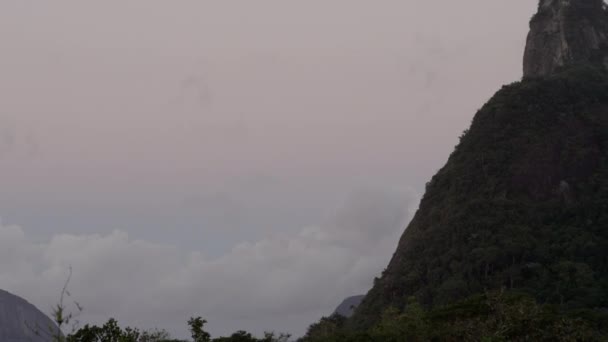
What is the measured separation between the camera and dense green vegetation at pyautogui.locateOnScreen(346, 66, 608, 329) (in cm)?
11650

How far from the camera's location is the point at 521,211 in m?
136

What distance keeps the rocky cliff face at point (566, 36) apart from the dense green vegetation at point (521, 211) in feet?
46.9

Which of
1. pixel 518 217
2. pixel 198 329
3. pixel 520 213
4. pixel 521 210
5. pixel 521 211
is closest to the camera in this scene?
pixel 198 329

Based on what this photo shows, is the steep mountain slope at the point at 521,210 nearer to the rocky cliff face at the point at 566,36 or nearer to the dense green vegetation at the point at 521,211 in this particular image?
the dense green vegetation at the point at 521,211

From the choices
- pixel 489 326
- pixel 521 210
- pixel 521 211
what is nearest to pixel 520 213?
pixel 521 211

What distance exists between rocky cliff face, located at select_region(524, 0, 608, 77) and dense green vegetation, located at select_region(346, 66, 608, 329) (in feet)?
46.9

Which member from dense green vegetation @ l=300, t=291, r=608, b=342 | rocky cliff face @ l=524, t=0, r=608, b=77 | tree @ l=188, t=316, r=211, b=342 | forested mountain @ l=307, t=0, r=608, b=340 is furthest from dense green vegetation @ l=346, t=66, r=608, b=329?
tree @ l=188, t=316, r=211, b=342

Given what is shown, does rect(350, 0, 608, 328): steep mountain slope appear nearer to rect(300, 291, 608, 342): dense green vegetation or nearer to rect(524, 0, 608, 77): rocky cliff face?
rect(524, 0, 608, 77): rocky cliff face

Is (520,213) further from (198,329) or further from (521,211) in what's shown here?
(198,329)

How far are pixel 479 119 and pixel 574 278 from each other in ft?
199

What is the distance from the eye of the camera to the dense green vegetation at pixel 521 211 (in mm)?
116500

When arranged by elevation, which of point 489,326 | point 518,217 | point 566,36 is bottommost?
point 489,326

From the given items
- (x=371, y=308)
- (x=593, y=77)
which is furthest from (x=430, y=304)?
(x=593, y=77)

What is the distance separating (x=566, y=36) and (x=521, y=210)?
241ft
